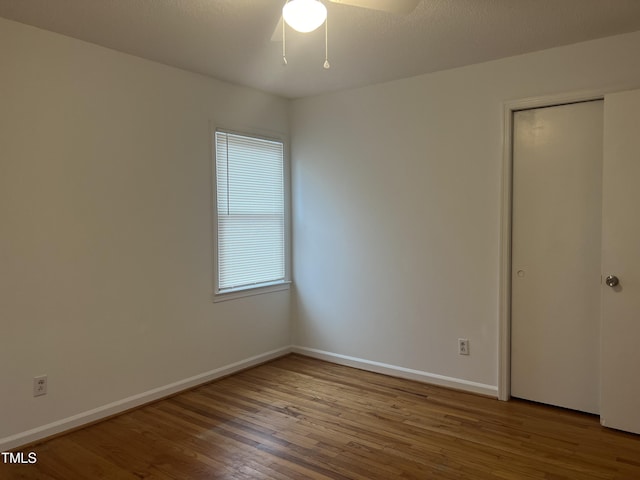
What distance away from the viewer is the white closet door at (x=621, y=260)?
2758mm

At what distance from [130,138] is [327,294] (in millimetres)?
2161

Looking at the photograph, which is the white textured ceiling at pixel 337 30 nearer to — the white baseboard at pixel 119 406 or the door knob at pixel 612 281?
the door knob at pixel 612 281

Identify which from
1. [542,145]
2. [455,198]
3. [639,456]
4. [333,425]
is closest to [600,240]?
[542,145]

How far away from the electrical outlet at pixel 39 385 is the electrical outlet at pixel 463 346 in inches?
113

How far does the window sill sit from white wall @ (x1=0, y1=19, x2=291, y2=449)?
7 cm

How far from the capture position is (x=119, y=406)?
10.4ft

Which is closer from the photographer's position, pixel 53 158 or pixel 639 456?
pixel 639 456

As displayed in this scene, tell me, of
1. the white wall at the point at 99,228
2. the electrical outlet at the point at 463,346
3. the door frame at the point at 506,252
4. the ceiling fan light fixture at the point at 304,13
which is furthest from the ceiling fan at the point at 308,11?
the electrical outlet at the point at 463,346

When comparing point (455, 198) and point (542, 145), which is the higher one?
point (542, 145)

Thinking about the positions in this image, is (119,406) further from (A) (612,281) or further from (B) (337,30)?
(A) (612,281)

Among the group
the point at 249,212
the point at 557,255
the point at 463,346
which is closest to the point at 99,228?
the point at 249,212

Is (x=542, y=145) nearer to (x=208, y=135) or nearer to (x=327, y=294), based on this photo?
(x=327, y=294)

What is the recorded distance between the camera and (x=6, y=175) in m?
2.63

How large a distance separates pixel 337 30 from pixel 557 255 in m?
2.07
